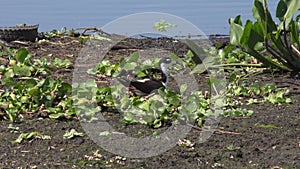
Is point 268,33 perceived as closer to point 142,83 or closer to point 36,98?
point 142,83

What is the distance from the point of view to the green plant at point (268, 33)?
3.78 m

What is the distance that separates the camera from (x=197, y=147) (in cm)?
283

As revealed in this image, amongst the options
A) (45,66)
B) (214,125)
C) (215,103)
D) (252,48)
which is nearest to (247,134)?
(214,125)

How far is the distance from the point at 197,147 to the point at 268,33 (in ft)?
3.95

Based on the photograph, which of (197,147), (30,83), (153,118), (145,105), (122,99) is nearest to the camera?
(197,147)

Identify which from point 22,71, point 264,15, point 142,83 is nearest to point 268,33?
point 264,15

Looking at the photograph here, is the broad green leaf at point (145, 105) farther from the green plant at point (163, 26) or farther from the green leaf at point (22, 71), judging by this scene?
the green plant at point (163, 26)

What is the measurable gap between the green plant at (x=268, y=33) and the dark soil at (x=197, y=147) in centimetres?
49

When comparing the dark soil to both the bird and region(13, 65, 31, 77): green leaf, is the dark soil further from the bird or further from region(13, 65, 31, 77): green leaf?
region(13, 65, 31, 77): green leaf

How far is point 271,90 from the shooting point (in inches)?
146

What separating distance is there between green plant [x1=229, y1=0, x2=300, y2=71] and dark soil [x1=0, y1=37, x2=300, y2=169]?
490mm

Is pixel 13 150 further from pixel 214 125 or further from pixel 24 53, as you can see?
pixel 24 53

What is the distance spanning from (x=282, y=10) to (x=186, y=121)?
1.21 m

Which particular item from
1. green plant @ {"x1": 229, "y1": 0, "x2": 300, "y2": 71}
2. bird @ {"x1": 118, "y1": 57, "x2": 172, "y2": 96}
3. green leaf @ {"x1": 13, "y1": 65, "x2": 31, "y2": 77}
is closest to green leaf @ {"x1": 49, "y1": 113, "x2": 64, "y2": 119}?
bird @ {"x1": 118, "y1": 57, "x2": 172, "y2": 96}
